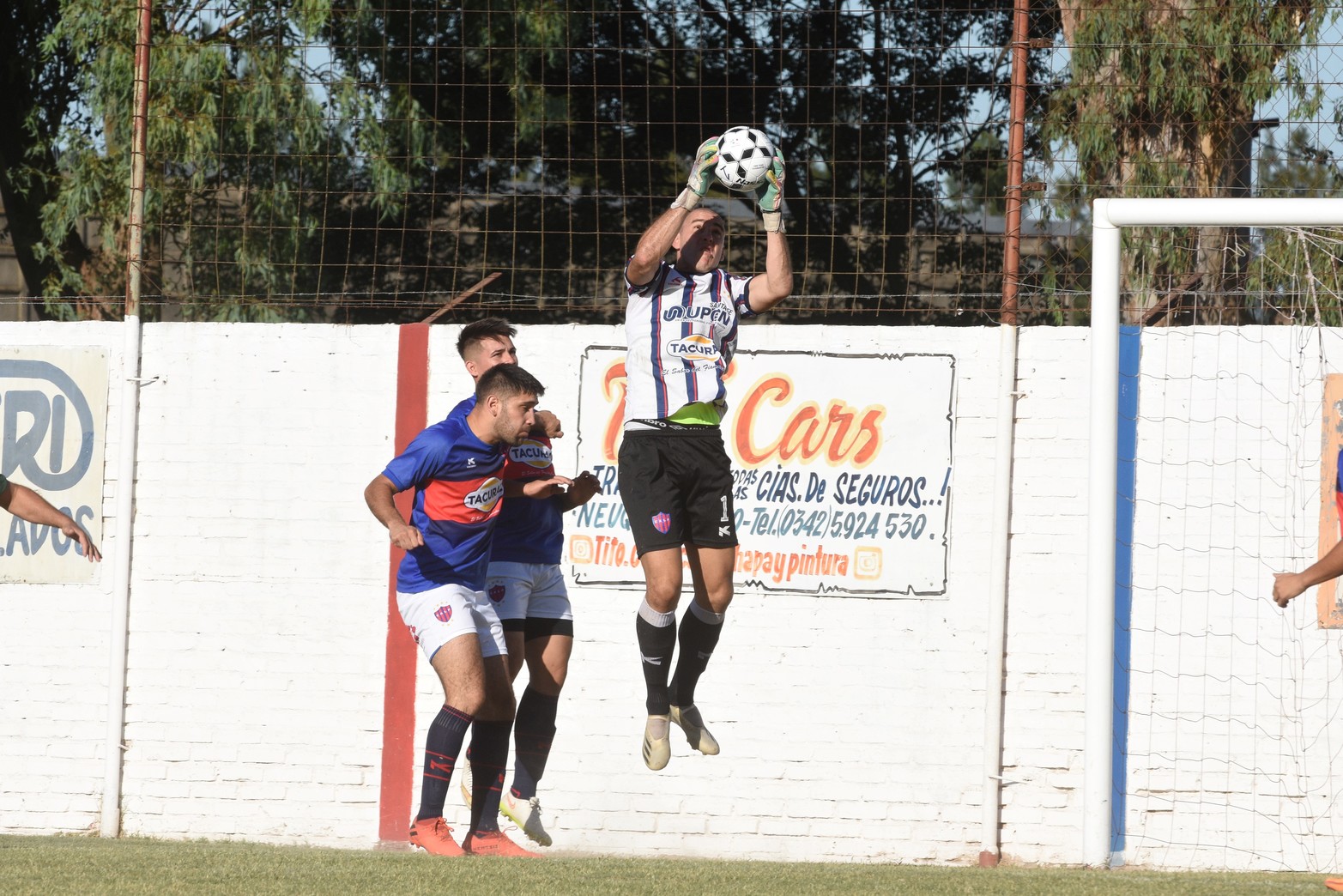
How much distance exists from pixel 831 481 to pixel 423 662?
97.5 inches

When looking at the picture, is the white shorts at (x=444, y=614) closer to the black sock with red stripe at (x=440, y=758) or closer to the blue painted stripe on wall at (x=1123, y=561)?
the black sock with red stripe at (x=440, y=758)

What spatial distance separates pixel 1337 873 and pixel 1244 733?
2.70ft

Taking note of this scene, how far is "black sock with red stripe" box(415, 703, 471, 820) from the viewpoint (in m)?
6.57

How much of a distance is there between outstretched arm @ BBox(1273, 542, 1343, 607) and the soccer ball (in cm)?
257

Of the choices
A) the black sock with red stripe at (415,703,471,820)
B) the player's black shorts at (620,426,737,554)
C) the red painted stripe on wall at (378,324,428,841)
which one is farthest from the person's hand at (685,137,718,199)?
the red painted stripe on wall at (378,324,428,841)

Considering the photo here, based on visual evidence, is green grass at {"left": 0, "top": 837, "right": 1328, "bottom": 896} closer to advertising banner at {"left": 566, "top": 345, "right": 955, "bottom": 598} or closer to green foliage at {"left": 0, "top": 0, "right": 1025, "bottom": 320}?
advertising banner at {"left": 566, "top": 345, "right": 955, "bottom": 598}

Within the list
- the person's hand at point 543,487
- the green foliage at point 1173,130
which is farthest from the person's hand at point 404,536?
the green foliage at point 1173,130

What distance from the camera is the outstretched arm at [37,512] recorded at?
5812mm

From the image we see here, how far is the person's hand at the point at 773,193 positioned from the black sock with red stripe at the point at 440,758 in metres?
2.52

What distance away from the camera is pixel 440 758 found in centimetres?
662

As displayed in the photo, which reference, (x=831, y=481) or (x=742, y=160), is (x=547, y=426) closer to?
(x=742, y=160)

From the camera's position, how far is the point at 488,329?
698 centimetres

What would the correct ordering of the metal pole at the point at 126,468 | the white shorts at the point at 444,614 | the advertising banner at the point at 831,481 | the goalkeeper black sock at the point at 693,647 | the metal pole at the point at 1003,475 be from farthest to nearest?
the metal pole at the point at 126,468 → the advertising banner at the point at 831,481 → the metal pole at the point at 1003,475 → the goalkeeper black sock at the point at 693,647 → the white shorts at the point at 444,614

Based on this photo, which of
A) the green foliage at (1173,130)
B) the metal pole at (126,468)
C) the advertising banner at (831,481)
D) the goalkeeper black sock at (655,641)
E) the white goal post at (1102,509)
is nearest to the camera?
the goalkeeper black sock at (655,641)
